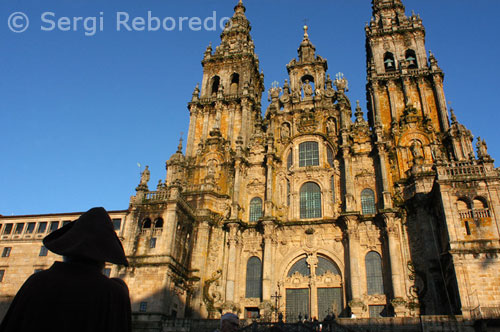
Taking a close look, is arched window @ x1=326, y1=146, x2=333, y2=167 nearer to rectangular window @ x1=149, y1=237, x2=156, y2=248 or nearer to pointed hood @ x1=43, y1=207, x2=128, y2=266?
rectangular window @ x1=149, y1=237, x2=156, y2=248

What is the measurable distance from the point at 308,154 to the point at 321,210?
5444 millimetres

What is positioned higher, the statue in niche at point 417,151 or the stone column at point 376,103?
the stone column at point 376,103

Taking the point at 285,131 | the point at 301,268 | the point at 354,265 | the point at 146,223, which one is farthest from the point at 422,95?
the point at 146,223

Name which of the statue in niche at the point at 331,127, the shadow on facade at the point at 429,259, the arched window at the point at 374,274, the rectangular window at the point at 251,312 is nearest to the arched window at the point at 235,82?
the statue in niche at the point at 331,127

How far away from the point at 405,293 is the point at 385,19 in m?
28.0

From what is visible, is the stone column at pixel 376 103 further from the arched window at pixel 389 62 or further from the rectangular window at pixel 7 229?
the rectangular window at pixel 7 229

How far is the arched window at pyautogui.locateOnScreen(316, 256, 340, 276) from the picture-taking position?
29781mm

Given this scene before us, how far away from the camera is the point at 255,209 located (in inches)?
1340

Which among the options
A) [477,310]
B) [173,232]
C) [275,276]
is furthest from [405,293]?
[173,232]

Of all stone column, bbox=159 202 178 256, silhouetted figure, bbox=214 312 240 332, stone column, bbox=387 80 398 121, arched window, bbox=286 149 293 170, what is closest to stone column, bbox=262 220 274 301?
arched window, bbox=286 149 293 170

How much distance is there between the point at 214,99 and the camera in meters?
40.1

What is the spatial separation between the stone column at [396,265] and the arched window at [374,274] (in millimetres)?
1537

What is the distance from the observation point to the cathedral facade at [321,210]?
25188 millimetres

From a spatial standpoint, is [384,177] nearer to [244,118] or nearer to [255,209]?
[255,209]
